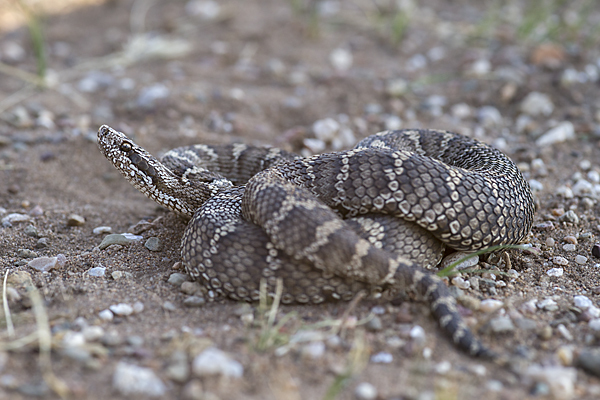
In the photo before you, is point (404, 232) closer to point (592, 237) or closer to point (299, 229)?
point (299, 229)

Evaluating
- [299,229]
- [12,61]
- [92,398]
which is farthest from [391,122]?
[12,61]

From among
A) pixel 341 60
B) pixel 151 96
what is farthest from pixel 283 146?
pixel 341 60

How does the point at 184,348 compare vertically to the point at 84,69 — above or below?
below

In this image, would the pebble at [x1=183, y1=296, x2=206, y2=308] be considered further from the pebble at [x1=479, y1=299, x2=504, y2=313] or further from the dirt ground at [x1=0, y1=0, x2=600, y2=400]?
the pebble at [x1=479, y1=299, x2=504, y2=313]

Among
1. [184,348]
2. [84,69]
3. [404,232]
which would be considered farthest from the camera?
[84,69]

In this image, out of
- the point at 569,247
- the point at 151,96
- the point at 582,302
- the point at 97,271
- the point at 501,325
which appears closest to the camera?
the point at 501,325

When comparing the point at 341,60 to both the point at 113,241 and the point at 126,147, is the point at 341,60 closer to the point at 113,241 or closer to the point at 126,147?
the point at 126,147
